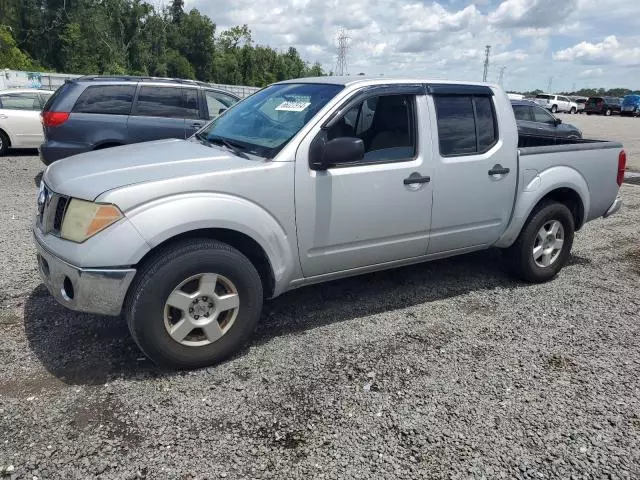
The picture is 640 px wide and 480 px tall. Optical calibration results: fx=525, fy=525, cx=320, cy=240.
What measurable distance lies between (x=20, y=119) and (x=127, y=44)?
59.1 meters

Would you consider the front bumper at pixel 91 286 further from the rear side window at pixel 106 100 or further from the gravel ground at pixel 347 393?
the rear side window at pixel 106 100

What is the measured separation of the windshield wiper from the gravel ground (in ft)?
4.26

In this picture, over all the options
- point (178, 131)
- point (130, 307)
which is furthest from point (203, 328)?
point (178, 131)

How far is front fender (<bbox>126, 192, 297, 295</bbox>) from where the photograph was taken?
297 cm

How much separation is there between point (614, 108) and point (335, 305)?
52.2 m

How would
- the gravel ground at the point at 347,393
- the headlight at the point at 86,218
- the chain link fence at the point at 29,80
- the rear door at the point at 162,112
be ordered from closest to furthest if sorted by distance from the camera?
→ the gravel ground at the point at 347,393
the headlight at the point at 86,218
the rear door at the point at 162,112
the chain link fence at the point at 29,80

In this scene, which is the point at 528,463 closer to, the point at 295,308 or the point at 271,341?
the point at 271,341

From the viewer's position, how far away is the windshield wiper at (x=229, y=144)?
3.58 metres

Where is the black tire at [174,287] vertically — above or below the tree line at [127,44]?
below

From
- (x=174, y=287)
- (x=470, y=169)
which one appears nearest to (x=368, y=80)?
(x=470, y=169)

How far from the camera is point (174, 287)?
3068 mm

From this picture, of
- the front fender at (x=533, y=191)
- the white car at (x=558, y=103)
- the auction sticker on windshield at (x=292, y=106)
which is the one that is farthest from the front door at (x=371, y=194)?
the white car at (x=558, y=103)

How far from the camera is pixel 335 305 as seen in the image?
438cm

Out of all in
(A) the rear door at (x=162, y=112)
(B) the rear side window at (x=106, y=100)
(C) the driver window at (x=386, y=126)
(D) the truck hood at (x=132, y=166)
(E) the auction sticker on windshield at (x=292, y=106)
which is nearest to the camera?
(D) the truck hood at (x=132, y=166)
